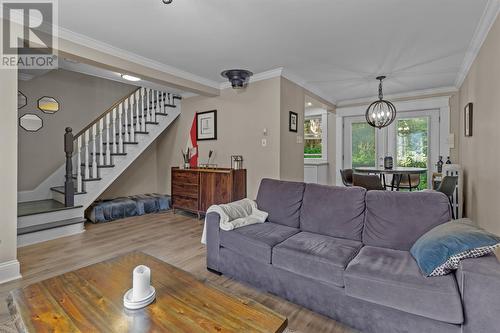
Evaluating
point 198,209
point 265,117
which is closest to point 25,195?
point 198,209

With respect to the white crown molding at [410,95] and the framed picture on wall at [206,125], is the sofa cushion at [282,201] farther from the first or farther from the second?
the white crown molding at [410,95]

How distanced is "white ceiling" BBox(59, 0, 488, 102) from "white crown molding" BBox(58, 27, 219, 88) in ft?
0.25

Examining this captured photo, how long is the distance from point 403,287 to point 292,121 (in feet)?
10.5

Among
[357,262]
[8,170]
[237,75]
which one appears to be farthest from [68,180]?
[357,262]

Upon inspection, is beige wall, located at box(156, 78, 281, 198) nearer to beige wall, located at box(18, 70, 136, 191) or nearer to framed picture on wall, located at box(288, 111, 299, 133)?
framed picture on wall, located at box(288, 111, 299, 133)

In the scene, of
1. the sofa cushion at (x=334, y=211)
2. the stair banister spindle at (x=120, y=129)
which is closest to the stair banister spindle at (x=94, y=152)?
the stair banister spindle at (x=120, y=129)

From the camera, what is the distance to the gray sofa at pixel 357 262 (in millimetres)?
1369

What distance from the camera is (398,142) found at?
5.64m

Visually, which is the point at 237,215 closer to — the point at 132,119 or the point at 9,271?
the point at 9,271

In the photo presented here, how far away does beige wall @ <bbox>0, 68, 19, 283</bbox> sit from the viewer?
2379 mm

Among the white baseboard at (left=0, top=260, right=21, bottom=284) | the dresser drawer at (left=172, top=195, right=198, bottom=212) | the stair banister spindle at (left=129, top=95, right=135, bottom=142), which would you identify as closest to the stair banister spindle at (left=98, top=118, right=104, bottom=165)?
the stair banister spindle at (left=129, top=95, right=135, bottom=142)

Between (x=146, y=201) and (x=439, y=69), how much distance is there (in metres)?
5.56

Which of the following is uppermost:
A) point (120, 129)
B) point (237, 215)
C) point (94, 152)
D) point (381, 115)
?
point (381, 115)

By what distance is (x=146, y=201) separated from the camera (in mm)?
5035
